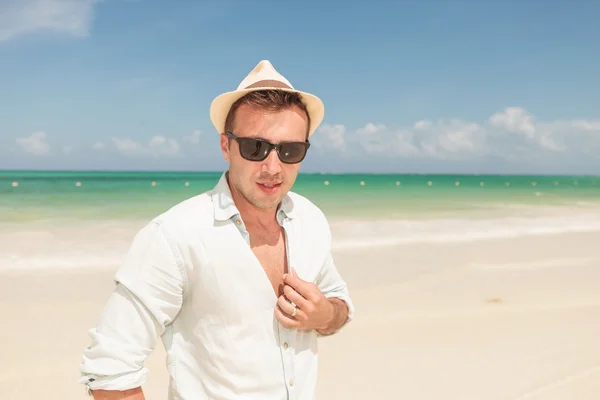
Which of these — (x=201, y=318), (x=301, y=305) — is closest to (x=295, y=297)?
(x=301, y=305)

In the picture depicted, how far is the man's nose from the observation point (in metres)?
1.89

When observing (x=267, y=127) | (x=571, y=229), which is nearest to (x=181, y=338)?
(x=267, y=127)

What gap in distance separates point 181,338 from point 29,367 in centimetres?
359

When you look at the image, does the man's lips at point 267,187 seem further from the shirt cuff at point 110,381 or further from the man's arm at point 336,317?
the shirt cuff at point 110,381

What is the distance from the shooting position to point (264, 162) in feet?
6.25

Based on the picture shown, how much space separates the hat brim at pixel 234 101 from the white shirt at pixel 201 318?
0.99ft

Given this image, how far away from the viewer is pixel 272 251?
2.03 m

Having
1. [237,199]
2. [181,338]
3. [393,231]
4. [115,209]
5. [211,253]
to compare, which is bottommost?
[181,338]

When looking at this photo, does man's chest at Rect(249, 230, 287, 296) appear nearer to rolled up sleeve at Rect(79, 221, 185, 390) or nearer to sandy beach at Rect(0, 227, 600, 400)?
rolled up sleeve at Rect(79, 221, 185, 390)

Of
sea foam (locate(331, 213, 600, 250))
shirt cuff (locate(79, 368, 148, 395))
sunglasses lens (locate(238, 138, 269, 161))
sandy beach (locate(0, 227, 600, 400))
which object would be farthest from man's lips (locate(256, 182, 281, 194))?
sea foam (locate(331, 213, 600, 250))

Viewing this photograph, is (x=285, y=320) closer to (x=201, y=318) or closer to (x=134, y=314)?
(x=201, y=318)

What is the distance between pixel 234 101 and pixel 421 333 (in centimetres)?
427

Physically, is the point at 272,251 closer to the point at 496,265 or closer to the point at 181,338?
the point at 181,338

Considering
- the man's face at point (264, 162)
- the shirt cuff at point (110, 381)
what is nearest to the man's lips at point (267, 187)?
the man's face at point (264, 162)
